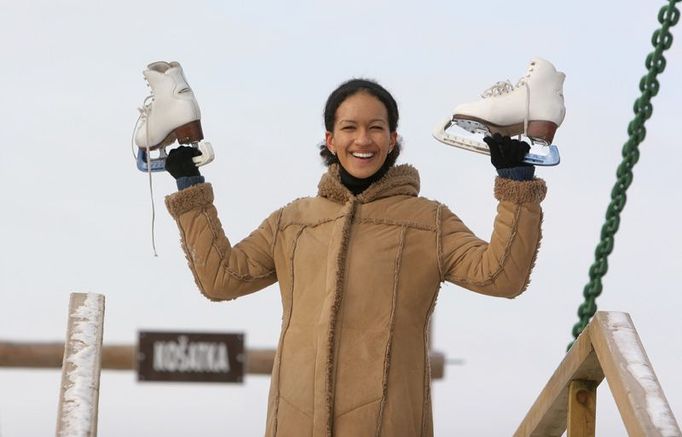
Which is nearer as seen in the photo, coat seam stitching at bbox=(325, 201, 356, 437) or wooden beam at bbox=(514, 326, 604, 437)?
coat seam stitching at bbox=(325, 201, 356, 437)

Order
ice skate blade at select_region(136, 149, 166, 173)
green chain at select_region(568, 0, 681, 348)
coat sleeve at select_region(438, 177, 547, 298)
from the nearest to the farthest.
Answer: coat sleeve at select_region(438, 177, 547, 298), ice skate blade at select_region(136, 149, 166, 173), green chain at select_region(568, 0, 681, 348)

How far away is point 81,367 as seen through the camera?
8.37 ft

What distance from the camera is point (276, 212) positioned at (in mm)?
2807

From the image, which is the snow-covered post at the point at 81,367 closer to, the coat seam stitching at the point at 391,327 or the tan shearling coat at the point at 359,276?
the tan shearling coat at the point at 359,276

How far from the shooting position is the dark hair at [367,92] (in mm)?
2723

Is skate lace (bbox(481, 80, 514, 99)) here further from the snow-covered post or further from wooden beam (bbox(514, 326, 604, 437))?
the snow-covered post

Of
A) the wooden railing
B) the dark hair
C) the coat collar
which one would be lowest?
the wooden railing

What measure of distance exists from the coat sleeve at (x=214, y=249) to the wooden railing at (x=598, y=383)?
2.14 feet

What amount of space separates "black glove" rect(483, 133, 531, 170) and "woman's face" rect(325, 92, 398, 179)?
0.72 ft

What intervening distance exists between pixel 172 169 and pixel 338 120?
346 millimetres

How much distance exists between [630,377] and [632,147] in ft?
2.54

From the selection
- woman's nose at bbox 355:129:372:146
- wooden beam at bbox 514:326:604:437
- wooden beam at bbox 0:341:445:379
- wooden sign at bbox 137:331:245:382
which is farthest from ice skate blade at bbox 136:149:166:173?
wooden beam at bbox 0:341:445:379

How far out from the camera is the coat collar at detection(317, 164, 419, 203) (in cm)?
271

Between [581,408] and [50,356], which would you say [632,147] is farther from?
[50,356]
